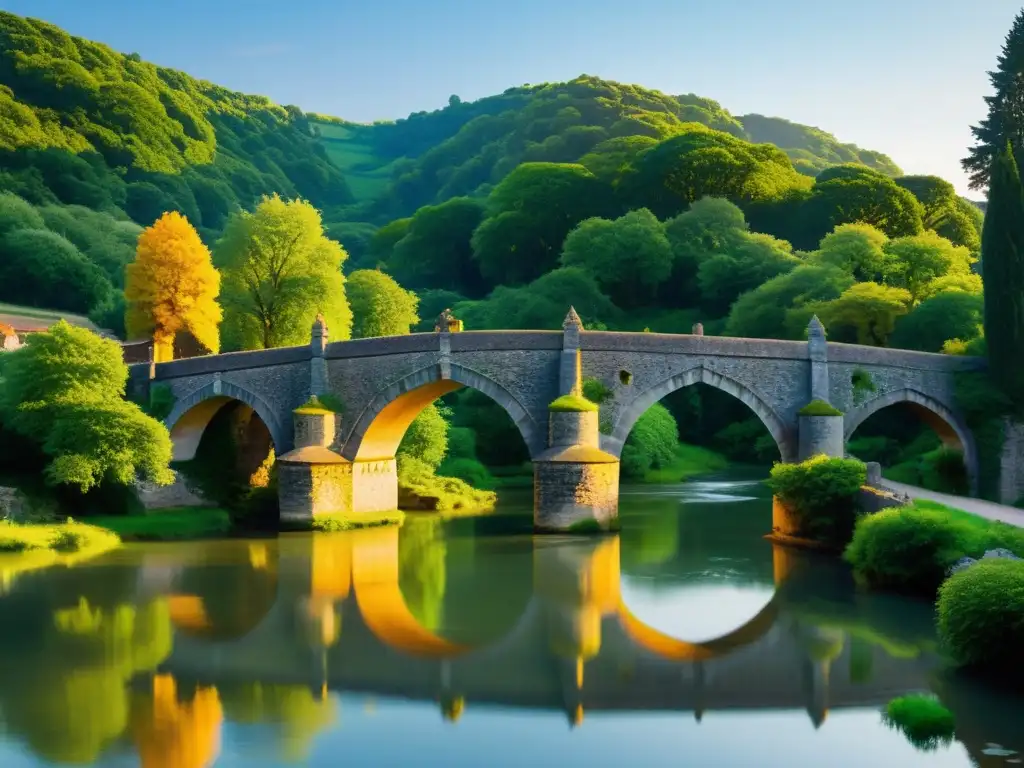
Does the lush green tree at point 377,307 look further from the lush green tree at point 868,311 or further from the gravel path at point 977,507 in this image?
the gravel path at point 977,507

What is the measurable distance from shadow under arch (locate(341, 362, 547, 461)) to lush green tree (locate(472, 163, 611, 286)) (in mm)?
41097

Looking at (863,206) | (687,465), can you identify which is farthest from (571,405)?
(863,206)

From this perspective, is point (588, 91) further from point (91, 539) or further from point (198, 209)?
point (91, 539)

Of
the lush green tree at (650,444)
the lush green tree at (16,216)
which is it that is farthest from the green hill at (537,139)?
the lush green tree at (16,216)

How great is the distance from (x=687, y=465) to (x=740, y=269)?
499 inches

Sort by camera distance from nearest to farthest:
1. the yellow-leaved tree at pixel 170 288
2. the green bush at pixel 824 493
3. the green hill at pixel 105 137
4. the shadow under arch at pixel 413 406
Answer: the green bush at pixel 824 493 → the shadow under arch at pixel 413 406 → the yellow-leaved tree at pixel 170 288 → the green hill at pixel 105 137

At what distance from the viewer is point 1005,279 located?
126ft

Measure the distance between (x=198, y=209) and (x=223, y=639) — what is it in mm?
78983

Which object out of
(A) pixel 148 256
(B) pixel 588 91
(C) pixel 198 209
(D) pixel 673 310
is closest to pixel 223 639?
(A) pixel 148 256

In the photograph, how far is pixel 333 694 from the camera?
66.2 ft

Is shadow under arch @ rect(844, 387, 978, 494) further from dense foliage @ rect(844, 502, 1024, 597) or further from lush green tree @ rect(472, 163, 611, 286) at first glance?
lush green tree @ rect(472, 163, 611, 286)

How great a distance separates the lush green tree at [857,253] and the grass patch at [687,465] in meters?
11.5

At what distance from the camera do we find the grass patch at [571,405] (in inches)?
1451

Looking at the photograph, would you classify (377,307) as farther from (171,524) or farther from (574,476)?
(574,476)
